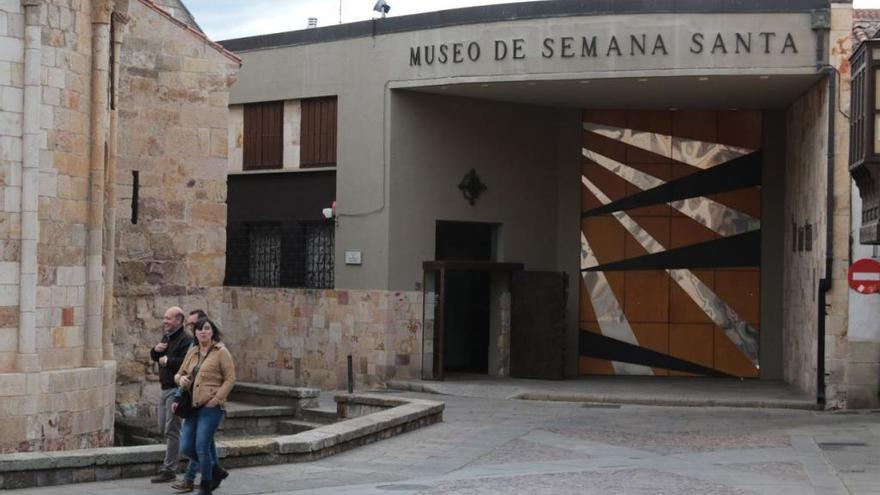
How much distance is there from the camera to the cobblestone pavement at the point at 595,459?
13023 millimetres

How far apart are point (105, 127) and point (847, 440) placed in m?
10.1

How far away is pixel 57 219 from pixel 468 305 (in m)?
12.8

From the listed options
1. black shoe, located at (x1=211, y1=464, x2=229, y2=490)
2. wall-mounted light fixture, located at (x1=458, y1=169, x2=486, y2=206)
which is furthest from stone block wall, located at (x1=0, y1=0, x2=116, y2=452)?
wall-mounted light fixture, located at (x1=458, y1=169, x2=486, y2=206)

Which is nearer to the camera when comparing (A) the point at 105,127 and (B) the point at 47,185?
(B) the point at 47,185

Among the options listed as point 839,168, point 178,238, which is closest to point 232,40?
point 178,238

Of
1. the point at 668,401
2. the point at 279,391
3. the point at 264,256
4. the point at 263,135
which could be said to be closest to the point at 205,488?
the point at 279,391

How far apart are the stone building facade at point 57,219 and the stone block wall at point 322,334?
8.26 meters

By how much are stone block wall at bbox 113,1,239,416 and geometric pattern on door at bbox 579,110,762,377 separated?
9031 millimetres

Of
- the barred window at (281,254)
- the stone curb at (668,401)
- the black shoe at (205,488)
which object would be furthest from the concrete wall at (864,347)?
the black shoe at (205,488)

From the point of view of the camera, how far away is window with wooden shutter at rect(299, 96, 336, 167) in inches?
1034

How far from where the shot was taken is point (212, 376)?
1207 cm

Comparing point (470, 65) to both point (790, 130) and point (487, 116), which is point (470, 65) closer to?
point (487, 116)

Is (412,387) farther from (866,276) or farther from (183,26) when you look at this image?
(866,276)

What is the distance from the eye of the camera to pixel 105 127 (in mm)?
16781
